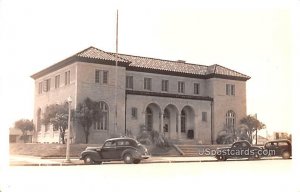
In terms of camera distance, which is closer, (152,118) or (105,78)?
(105,78)

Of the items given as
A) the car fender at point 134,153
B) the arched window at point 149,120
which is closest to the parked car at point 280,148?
the arched window at point 149,120

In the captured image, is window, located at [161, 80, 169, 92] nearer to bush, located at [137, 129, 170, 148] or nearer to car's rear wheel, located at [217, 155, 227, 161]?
bush, located at [137, 129, 170, 148]

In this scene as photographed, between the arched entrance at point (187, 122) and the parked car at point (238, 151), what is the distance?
0.90 m

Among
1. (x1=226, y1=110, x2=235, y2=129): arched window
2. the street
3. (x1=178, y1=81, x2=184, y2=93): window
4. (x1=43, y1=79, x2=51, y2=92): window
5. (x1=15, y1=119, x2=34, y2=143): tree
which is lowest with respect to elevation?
the street

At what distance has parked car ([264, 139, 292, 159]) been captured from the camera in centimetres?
928

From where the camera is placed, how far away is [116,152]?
9.19 meters

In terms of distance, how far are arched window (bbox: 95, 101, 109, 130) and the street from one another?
2.57ft

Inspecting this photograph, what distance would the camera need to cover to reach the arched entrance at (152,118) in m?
9.84

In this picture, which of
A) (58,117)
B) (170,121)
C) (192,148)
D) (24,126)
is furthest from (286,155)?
(24,126)

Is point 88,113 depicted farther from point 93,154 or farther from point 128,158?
point 128,158

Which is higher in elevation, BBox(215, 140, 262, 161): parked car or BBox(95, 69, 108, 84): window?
BBox(95, 69, 108, 84): window

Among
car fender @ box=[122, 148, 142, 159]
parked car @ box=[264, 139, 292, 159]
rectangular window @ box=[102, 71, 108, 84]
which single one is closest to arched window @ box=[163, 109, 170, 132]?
car fender @ box=[122, 148, 142, 159]

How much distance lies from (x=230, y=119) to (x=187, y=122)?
38.3 inches

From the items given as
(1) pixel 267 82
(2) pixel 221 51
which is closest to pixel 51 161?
(2) pixel 221 51
